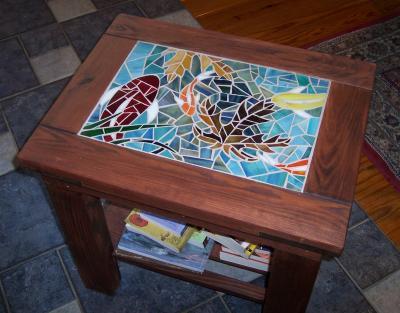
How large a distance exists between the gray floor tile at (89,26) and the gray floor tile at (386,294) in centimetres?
130

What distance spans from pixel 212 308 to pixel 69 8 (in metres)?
1.42

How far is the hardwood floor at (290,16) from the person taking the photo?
1918 millimetres

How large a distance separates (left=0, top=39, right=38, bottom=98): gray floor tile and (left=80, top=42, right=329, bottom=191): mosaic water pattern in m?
0.83

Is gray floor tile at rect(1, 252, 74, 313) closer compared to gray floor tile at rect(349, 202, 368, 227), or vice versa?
gray floor tile at rect(1, 252, 74, 313)

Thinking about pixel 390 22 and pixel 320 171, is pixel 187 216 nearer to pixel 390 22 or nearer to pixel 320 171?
pixel 320 171

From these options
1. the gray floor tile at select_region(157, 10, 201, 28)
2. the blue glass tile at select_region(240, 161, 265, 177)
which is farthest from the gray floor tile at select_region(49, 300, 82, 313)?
the gray floor tile at select_region(157, 10, 201, 28)

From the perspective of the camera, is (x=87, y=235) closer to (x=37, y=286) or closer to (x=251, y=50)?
(x=37, y=286)

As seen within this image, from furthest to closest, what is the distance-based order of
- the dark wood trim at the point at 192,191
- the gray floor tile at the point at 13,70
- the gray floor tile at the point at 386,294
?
1. the gray floor tile at the point at 13,70
2. the gray floor tile at the point at 386,294
3. the dark wood trim at the point at 192,191

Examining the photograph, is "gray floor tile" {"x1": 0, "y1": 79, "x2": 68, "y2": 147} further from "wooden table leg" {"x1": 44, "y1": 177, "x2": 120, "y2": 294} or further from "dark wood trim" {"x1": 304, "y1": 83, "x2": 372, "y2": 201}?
"dark wood trim" {"x1": 304, "y1": 83, "x2": 372, "y2": 201}

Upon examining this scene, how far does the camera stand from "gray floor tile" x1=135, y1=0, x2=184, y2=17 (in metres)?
2.00

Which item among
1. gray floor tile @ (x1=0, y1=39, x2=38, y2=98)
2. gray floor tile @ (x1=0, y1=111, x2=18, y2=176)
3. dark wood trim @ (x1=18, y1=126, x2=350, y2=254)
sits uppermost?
dark wood trim @ (x1=18, y1=126, x2=350, y2=254)

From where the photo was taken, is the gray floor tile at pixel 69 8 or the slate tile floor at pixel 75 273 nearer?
the slate tile floor at pixel 75 273

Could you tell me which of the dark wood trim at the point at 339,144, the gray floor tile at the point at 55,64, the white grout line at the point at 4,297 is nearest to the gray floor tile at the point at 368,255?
the dark wood trim at the point at 339,144

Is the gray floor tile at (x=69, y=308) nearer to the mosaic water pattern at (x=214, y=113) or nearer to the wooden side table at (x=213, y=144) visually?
the wooden side table at (x=213, y=144)
